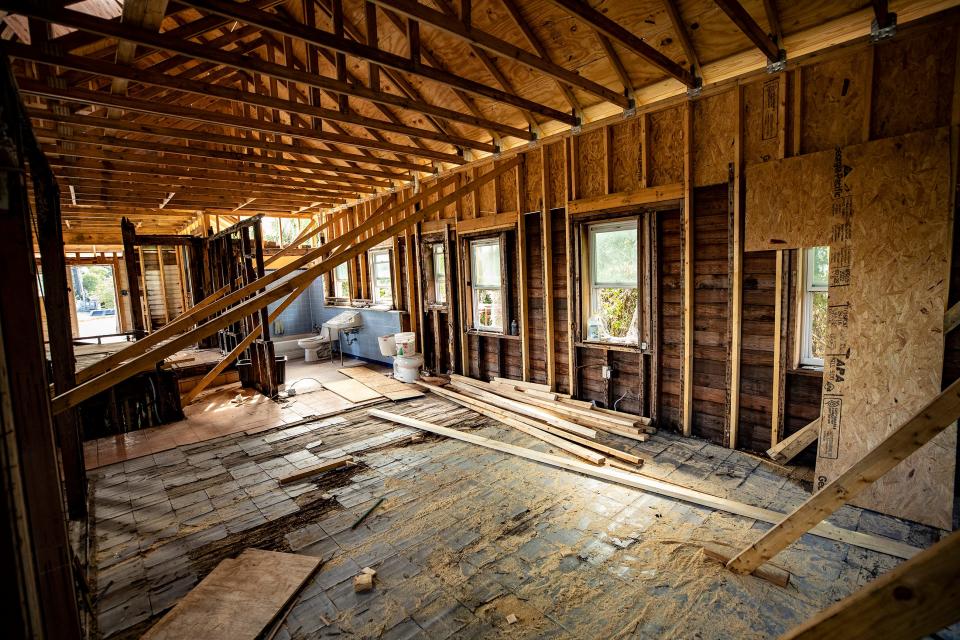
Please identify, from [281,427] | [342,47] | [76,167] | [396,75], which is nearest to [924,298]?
[342,47]

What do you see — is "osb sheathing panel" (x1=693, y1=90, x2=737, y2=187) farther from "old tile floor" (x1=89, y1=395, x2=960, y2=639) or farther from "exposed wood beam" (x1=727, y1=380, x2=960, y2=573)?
"exposed wood beam" (x1=727, y1=380, x2=960, y2=573)

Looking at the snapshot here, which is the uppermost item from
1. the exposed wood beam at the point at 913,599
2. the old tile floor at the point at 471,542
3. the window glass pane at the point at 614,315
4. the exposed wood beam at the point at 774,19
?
the exposed wood beam at the point at 774,19

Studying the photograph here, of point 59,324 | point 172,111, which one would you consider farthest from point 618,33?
point 59,324

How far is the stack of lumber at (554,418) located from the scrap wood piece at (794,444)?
1.22 m

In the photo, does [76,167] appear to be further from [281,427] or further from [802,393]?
[802,393]

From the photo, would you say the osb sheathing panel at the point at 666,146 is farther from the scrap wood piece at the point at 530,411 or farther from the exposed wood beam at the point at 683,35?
the scrap wood piece at the point at 530,411

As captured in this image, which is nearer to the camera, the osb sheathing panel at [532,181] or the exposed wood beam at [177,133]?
the exposed wood beam at [177,133]

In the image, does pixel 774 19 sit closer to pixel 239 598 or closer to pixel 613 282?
pixel 613 282

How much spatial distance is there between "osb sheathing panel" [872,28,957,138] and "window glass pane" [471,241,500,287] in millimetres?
4473

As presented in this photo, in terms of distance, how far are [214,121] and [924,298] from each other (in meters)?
6.32

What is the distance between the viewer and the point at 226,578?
2.82 metres

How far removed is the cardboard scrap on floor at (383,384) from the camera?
22.8ft

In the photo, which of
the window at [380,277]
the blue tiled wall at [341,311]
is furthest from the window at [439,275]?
the window at [380,277]

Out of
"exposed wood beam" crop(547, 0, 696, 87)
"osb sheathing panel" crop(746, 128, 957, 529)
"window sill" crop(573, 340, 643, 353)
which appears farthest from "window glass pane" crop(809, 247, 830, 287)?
"exposed wood beam" crop(547, 0, 696, 87)
